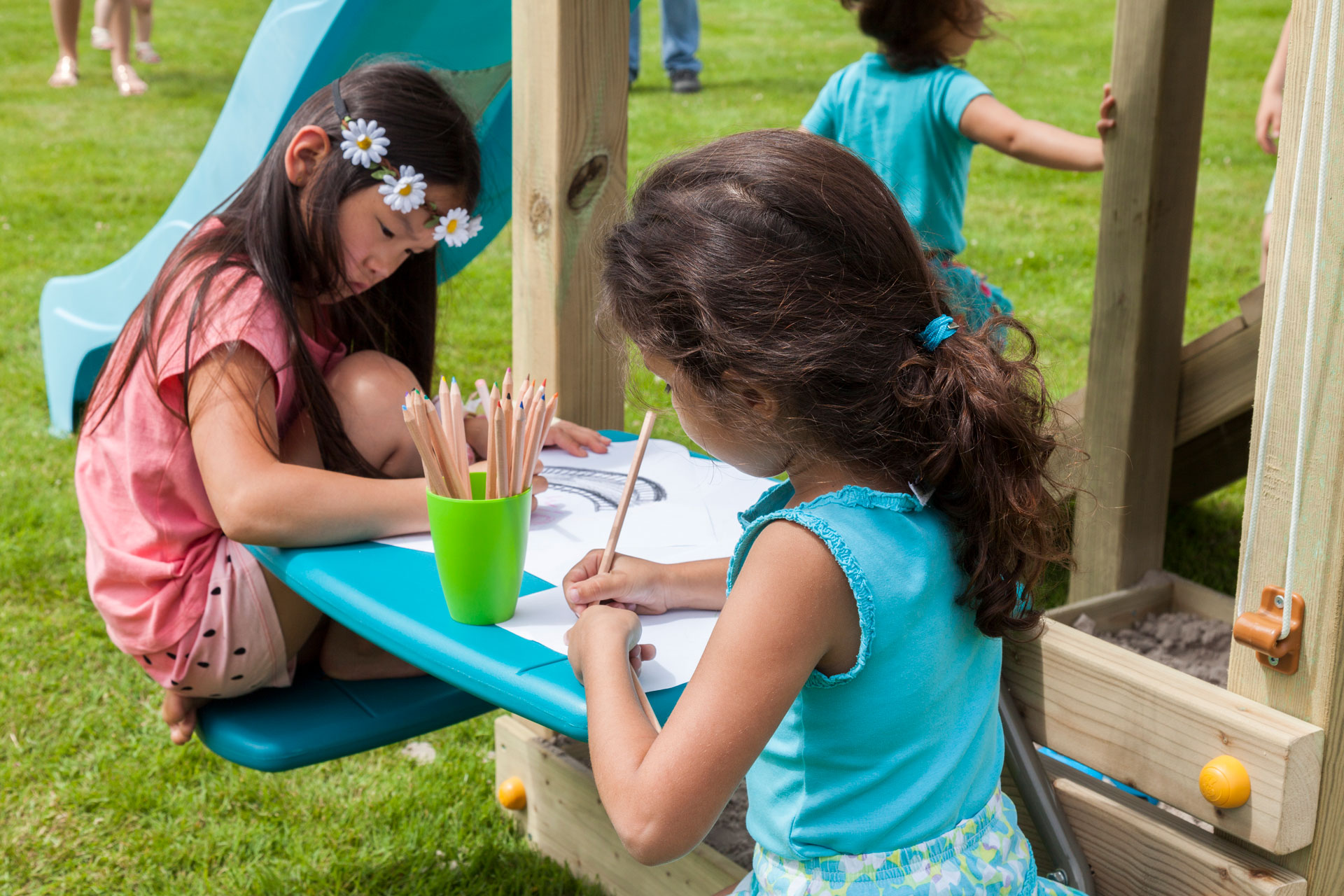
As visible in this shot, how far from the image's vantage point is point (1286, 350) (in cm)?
121

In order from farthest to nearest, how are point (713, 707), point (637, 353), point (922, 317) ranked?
point (637, 353)
point (922, 317)
point (713, 707)

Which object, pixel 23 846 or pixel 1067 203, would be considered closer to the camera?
pixel 23 846

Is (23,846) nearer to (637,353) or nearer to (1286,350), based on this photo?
(637,353)

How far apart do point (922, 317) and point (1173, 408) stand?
182cm

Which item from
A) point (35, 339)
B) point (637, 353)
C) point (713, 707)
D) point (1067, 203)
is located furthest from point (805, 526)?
point (1067, 203)

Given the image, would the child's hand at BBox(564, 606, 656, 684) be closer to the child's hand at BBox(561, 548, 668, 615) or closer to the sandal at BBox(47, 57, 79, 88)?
the child's hand at BBox(561, 548, 668, 615)

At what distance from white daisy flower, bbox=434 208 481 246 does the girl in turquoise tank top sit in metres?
0.62

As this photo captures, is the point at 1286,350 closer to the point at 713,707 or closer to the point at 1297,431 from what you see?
the point at 1297,431

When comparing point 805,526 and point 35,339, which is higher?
point 805,526

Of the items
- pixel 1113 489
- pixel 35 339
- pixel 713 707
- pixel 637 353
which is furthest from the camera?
pixel 35 339

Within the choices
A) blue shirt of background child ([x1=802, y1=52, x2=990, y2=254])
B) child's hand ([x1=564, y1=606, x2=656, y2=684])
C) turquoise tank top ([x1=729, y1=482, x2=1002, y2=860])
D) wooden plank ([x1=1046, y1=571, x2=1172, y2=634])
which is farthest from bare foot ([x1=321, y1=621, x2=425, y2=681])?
blue shirt of background child ([x1=802, y1=52, x2=990, y2=254])

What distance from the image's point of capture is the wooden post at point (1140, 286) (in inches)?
96.5

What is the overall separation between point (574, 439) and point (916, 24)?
1742 mm

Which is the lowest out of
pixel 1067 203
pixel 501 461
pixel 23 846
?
pixel 23 846
